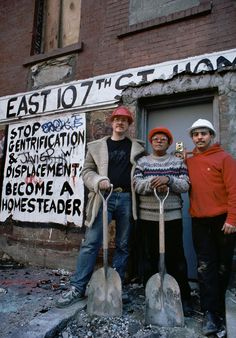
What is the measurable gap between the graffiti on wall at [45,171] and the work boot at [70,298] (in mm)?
1537

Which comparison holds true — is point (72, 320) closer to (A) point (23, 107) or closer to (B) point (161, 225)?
(B) point (161, 225)

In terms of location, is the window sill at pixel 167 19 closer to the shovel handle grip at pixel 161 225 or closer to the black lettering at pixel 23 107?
the black lettering at pixel 23 107

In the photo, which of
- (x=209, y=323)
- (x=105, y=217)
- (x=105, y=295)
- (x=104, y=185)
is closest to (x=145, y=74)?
(x=104, y=185)

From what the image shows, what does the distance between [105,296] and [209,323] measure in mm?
965

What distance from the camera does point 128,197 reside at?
3.40m

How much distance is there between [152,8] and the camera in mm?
4719

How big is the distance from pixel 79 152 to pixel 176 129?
1.57 m

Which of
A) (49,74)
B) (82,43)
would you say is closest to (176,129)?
(82,43)

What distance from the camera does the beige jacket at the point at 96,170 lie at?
3311 mm

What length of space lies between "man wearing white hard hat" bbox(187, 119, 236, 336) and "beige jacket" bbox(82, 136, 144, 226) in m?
0.75

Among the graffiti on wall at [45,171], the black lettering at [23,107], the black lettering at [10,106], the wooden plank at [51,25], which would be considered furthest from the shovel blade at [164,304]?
the wooden plank at [51,25]

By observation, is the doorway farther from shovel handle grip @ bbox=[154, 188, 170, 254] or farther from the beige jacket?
shovel handle grip @ bbox=[154, 188, 170, 254]

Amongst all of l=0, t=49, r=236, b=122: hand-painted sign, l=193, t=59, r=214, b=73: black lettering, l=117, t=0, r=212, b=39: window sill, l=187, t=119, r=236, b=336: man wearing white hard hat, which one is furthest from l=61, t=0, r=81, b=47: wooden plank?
l=187, t=119, r=236, b=336: man wearing white hard hat

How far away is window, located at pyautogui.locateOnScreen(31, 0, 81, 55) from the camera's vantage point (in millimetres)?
5680
